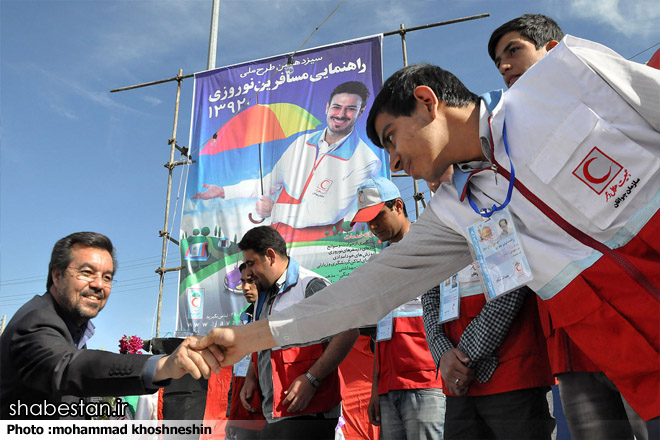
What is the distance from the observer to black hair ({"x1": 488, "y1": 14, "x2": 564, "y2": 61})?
2.22 m

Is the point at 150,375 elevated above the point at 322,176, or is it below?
below

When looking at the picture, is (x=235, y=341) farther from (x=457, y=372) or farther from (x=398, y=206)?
(x=398, y=206)

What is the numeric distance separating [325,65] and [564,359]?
6.25 meters

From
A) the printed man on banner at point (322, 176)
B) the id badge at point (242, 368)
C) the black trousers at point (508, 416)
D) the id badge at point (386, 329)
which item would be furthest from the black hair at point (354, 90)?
the black trousers at point (508, 416)

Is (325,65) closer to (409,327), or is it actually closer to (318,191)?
(318,191)

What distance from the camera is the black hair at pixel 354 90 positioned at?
6700 millimetres

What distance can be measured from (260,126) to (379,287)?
20.2 feet

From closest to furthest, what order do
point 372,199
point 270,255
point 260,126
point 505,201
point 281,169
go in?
point 505,201 < point 372,199 < point 270,255 < point 281,169 < point 260,126

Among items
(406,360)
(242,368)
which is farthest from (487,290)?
(242,368)

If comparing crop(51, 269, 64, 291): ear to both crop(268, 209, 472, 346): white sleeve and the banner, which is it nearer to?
crop(268, 209, 472, 346): white sleeve

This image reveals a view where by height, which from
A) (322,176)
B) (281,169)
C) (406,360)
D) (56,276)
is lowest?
(406,360)

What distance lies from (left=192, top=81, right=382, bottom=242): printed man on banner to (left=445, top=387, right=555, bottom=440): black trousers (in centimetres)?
461

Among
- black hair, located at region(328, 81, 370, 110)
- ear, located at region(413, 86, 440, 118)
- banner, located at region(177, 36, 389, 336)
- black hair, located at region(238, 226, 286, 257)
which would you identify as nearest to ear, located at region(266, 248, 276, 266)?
black hair, located at region(238, 226, 286, 257)

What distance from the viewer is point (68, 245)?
2221 mm
